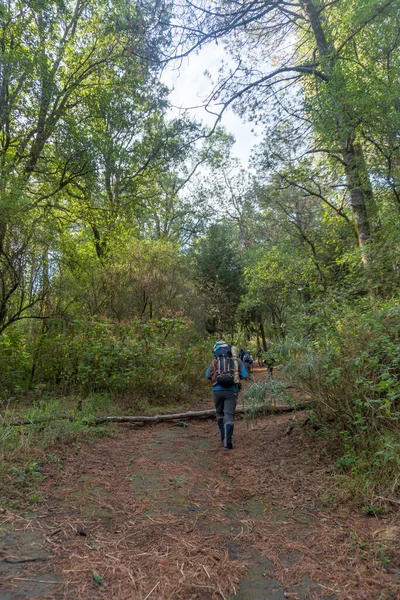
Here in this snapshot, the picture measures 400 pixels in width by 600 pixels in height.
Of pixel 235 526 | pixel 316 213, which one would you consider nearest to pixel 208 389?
pixel 235 526

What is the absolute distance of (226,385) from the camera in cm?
573

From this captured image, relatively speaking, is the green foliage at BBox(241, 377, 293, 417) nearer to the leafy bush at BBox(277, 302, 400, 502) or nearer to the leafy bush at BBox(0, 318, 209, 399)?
the leafy bush at BBox(277, 302, 400, 502)

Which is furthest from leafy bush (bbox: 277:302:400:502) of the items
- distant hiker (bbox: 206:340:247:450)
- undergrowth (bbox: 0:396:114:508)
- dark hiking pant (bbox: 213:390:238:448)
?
undergrowth (bbox: 0:396:114:508)

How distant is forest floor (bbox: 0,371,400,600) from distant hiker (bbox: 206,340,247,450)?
96cm

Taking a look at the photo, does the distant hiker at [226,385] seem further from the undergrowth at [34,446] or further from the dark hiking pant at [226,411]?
the undergrowth at [34,446]

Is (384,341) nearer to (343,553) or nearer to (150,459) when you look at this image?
(343,553)

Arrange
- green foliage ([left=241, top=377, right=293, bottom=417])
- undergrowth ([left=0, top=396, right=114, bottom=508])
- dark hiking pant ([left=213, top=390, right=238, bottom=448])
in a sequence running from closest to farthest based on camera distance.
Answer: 1. undergrowth ([left=0, top=396, right=114, bottom=508])
2. green foliage ([left=241, top=377, right=293, bottom=417])
3. dark hiking pant ([left=213, top=390, right=238, bottom=448])

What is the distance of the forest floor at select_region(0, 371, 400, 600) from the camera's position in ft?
7.02

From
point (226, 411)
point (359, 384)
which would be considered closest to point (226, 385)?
point (226, 411)

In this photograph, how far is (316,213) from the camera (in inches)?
643

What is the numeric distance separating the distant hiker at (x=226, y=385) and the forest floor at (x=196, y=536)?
0.96m

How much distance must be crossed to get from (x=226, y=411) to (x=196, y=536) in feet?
9.38

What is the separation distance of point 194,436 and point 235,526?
344 centimetres

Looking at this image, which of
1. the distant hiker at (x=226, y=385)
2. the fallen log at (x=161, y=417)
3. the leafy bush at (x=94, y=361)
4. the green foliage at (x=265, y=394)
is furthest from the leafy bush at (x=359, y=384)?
the leafy bush at (x=94, y=361)
